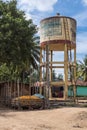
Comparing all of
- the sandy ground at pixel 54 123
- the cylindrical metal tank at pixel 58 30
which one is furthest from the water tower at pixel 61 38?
the sandy ground at pixel 54 123

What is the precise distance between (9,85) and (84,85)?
23.4 m

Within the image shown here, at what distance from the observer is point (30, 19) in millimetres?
35438

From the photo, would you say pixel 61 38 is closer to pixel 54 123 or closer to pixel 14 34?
pixel 14 34

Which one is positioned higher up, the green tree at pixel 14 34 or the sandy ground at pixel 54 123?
the green tree at pixel 14 34

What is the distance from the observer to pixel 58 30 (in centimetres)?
3947

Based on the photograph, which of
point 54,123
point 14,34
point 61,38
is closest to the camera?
point 54,123

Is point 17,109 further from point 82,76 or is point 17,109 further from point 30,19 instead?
point 82,76

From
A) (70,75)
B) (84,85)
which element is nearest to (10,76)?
(84,85)

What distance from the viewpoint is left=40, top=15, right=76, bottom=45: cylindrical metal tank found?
3934 centimetres

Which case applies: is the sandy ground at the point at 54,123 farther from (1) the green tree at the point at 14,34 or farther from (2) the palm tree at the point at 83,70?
(2) the palm tree at the point at 83,70

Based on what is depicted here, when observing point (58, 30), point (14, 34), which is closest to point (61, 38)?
point (58, 30)

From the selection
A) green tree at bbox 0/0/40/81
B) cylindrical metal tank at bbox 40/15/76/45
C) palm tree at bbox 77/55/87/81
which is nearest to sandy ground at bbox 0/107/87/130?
green tree at bbox 0/0/40/81

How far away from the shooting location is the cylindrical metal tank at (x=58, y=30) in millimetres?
39344

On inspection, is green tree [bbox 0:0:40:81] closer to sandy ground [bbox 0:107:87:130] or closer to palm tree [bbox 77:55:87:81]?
sandy ground [bbox 0:107:87:130]
